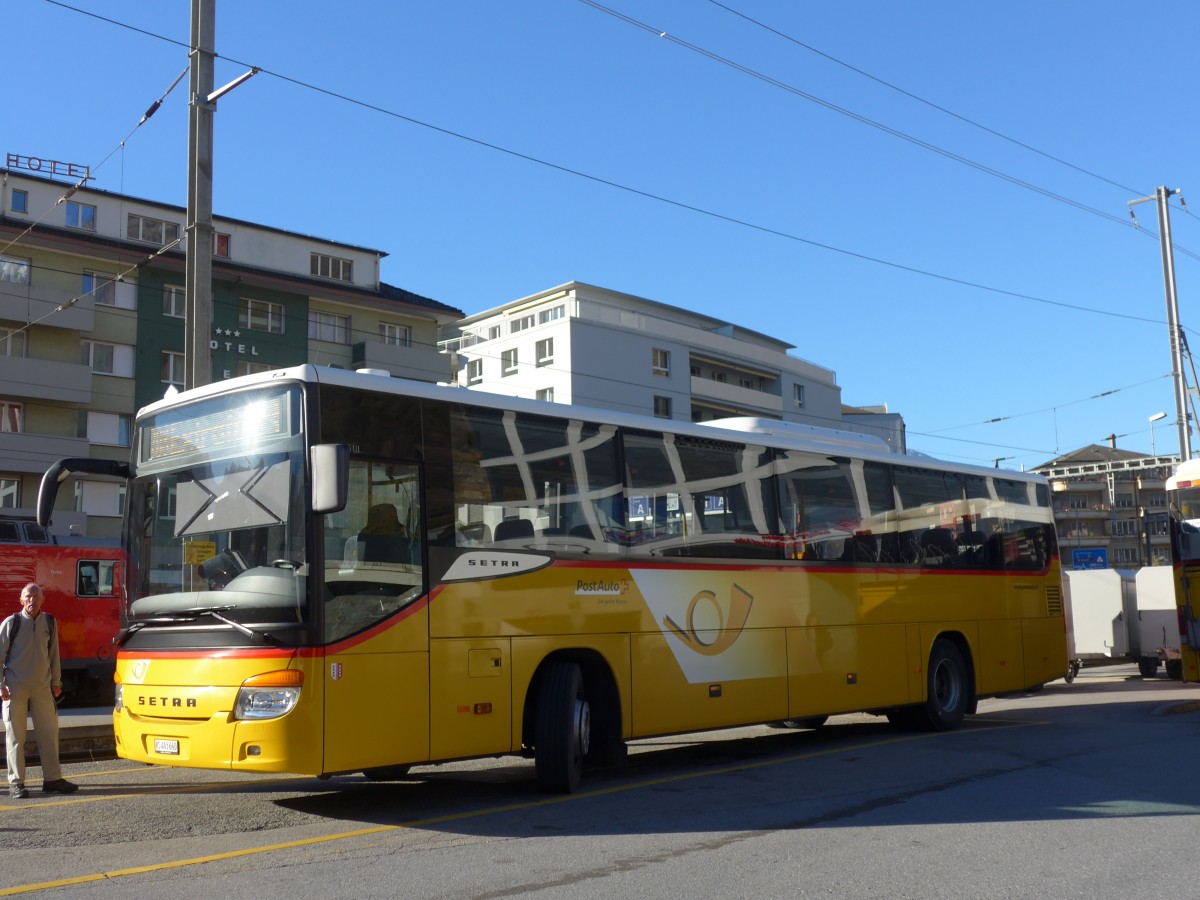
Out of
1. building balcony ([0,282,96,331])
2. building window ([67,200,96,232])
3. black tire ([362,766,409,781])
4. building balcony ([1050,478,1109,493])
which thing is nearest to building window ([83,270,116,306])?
building balcony ([0,282,96,331])

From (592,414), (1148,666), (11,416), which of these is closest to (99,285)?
(11,416)

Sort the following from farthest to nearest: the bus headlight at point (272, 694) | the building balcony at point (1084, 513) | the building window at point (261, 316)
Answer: the building balcony at point (1084, 513)
the building window at point (261, 316)
the bus headlight at point (272, 694)

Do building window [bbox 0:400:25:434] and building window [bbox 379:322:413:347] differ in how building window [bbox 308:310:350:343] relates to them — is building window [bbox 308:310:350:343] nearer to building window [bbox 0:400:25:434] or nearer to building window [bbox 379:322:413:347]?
building window [bbox 379:322:413:347]

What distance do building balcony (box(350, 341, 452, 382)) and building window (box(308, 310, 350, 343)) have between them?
0.98 m

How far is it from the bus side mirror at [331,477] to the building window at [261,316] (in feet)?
130

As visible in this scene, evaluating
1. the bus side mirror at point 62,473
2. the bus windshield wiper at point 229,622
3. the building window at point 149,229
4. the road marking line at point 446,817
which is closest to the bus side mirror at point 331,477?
the bus windshield wiper at point 229,622

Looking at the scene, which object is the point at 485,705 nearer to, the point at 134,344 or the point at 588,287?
the point at 134,344

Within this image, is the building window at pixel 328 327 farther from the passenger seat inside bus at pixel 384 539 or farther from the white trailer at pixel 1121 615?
the passenger seat inside bus at pixel 384 539

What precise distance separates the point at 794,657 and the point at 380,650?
18.5 feet

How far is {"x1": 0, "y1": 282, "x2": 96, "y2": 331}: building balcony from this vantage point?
39594 millimetres

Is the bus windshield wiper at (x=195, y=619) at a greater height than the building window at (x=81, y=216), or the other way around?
the building window at (x=81, y=216)

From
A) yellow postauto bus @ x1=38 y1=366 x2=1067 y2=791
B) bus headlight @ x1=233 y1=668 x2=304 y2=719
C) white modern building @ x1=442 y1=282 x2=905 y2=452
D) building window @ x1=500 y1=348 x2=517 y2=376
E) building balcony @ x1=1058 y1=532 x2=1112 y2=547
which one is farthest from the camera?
building balcony @ x1=1058 y1=532 x2=1112 y2=547

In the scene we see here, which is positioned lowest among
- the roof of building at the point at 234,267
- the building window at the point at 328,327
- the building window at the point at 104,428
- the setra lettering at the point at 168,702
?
the setra lettering at the point at 168,702

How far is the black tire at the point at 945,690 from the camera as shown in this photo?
15125 millimetres
